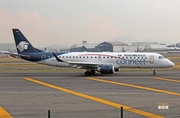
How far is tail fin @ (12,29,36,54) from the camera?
43.7 meters

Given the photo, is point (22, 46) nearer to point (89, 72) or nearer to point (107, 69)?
point (89, 72)

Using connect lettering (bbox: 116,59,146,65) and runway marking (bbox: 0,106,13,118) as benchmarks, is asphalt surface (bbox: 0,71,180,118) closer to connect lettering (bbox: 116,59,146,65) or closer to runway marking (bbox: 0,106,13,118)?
runway marking (bbox: 0,106,13,118)

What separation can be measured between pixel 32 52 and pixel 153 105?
91.6ft

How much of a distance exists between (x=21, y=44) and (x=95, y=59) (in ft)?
35.1

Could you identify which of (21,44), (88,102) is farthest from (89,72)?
(88,102)

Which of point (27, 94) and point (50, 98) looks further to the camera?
point (27, 94)

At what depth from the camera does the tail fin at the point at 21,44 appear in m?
43.7

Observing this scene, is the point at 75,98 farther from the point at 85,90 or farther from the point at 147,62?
the point at 147,62

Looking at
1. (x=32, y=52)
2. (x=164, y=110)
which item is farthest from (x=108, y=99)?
(x=32, y=52)

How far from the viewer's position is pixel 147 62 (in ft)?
133

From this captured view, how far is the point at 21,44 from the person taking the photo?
4384cm

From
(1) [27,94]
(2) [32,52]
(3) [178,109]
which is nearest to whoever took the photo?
(3) [178,109]

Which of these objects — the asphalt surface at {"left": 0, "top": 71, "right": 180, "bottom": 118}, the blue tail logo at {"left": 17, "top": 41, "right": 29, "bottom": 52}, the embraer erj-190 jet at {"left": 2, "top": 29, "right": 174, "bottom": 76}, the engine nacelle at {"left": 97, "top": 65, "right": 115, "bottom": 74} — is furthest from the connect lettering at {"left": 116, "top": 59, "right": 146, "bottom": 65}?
the asphalt surface at {"left": 0, "top": 71, "right": 180, "bottom": 118}

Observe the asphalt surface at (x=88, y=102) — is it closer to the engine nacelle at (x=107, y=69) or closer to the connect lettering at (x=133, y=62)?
the engine nacelle at (x=107, y=69)
